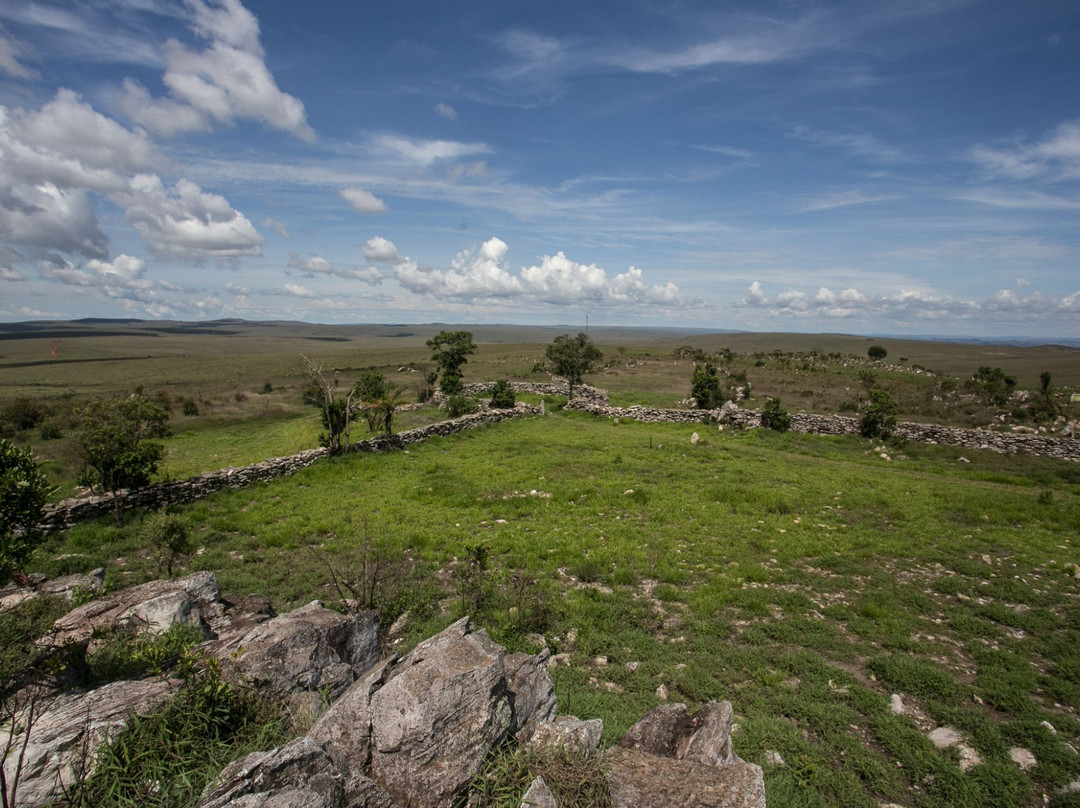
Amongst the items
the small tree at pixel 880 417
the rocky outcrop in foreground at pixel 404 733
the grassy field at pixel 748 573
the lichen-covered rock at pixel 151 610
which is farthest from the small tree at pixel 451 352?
the rocky outcrop in foreground at pixel 404 733

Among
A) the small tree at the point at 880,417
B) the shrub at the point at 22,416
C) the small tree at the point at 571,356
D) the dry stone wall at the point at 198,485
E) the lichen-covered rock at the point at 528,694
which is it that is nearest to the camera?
the lichen-covered rock at the point at 528,694

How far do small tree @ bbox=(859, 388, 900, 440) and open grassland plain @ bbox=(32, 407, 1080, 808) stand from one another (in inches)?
227

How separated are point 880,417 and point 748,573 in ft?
62.4

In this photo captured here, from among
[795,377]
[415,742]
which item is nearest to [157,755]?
[415,742]

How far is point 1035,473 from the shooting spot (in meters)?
18.8

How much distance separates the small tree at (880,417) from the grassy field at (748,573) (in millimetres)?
2322

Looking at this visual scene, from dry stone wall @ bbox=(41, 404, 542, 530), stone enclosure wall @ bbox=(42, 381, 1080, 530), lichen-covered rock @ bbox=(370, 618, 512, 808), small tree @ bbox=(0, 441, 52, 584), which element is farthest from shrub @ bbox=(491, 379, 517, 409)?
lichen-covered rock @ bbox=(370, 618, 512, 808)

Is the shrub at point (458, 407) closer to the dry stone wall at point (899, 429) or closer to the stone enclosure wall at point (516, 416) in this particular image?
the stone enclosure wall at point (516, 416)

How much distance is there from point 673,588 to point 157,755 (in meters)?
8.10

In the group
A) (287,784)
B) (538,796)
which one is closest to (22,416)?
(287,784)

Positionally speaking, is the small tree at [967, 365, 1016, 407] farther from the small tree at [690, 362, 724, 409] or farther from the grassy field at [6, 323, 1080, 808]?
the small tree at [690, 362, 724, 409]

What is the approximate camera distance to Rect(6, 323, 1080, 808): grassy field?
20.2 feet

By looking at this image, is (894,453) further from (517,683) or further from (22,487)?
(22,487)

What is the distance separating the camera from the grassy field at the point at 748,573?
20.2 feet
